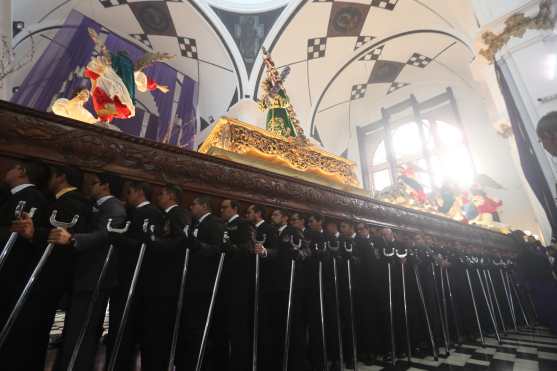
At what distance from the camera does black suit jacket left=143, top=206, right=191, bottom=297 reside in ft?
3.78

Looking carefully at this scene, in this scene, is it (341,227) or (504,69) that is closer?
(341,227)

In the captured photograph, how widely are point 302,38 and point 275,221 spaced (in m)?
5.22

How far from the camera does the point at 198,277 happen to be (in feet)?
4.34

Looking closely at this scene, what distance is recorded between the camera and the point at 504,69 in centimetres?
291

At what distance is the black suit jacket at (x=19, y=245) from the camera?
0.90 m

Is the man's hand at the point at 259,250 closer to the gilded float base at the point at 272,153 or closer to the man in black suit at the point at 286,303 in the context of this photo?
the man in black suit at the point at 286,303

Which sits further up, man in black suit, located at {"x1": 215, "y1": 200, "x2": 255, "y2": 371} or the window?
the window

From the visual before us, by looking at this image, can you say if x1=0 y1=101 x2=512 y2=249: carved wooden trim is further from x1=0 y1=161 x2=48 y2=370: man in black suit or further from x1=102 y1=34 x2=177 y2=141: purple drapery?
x1=102 y1=34 x2=177 y2=141: purple drapery

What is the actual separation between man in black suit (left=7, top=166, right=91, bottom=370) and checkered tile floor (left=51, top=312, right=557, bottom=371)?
5.49ft

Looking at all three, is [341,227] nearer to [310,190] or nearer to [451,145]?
[310,190]

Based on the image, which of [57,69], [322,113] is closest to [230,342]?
[57,69]

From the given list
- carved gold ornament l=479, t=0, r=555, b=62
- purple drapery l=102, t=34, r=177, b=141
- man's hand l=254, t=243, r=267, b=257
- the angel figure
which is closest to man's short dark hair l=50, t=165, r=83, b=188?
man's hand l=254, t=243, r=267, b=257

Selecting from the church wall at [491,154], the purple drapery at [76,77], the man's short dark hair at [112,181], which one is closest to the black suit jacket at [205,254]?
the man's short dark hair at [112,181]

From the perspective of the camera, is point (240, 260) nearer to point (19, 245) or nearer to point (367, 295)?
point (19, 245)
